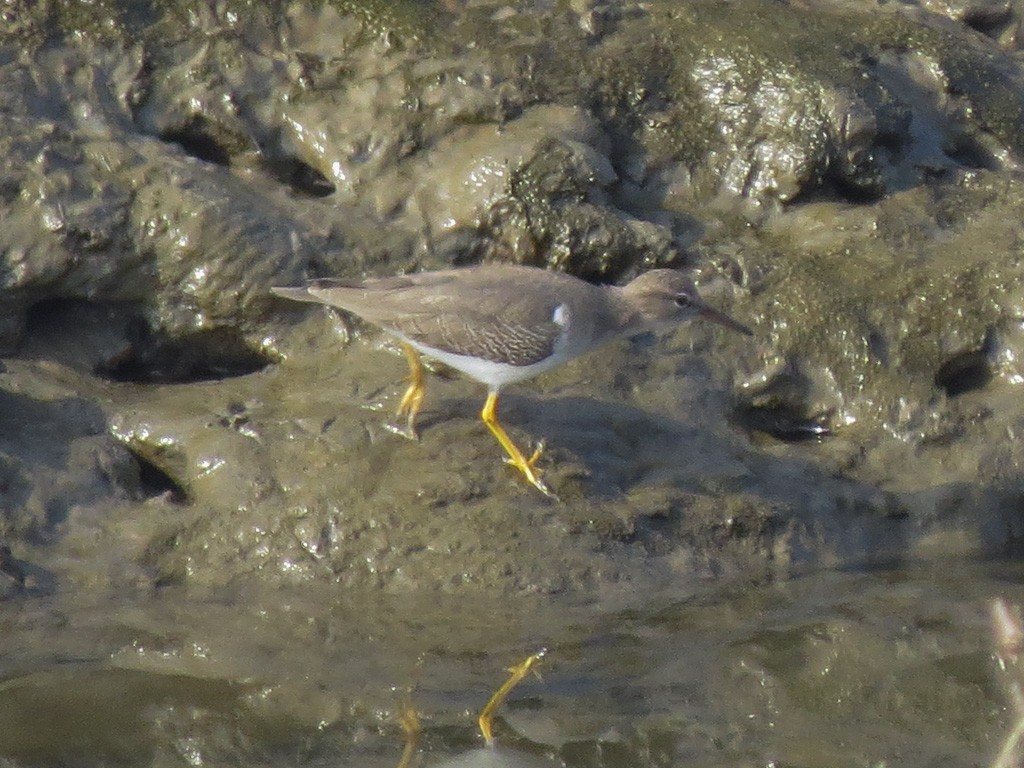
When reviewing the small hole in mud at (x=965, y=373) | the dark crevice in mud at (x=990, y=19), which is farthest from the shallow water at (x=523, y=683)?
the dark crevice in mud at (x=990, y=19)

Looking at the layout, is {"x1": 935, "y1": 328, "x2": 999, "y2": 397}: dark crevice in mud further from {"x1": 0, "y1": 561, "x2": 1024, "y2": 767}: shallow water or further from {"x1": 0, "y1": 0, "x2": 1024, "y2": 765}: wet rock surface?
{"x1": 0, "y1": 561, "x2": 1024, "y2": 767}: shallow water

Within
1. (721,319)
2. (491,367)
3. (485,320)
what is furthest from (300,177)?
(721,319)

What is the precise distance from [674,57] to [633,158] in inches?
31.5

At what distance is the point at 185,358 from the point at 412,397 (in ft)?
4.73

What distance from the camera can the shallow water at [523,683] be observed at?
18.9 feet

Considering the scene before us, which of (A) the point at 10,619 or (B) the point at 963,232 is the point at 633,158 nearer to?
(B) the point at 963,232

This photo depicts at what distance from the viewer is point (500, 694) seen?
20.1 feet

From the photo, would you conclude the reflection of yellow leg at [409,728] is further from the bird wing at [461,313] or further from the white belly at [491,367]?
the bird wing at [461,313]

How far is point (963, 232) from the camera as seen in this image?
905cm

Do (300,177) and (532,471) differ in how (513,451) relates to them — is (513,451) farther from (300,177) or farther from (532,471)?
(300,177)

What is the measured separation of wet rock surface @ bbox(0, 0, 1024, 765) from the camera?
709 cm

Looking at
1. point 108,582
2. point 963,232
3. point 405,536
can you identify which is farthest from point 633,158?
point 108,582

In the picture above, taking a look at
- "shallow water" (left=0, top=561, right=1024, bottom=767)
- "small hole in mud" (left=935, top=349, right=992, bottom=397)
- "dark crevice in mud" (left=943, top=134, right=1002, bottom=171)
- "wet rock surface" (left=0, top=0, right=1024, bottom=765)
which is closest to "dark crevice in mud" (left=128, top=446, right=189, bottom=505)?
"wet rock surface" (left=0, top=0, right=1024, bottom=765)

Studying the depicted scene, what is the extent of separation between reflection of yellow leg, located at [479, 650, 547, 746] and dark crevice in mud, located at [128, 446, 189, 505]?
1.98 m
